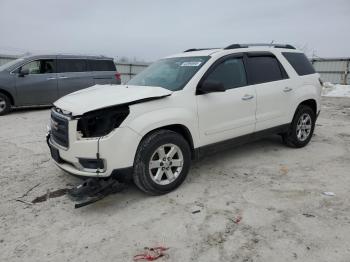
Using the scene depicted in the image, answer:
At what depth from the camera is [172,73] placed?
462 cm

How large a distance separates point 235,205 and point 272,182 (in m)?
0.91

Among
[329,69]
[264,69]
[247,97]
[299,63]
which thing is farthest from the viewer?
[329,69]

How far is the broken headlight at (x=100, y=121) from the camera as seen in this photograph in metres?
3.53

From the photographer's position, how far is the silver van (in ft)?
30.9

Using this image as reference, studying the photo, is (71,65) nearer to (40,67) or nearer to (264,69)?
(40,67)

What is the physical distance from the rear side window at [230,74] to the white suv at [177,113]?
1 cm

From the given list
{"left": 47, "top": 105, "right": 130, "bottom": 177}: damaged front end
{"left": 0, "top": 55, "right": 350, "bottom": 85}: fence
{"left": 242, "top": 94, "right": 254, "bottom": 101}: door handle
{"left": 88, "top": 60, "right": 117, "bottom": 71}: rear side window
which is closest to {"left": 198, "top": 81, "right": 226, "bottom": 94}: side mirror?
{"left": 242, "top": 94, "right": 254, "bottom": 101}: door handle

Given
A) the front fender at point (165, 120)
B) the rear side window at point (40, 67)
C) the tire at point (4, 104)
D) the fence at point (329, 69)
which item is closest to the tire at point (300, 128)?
the front fender at point (165, 120)

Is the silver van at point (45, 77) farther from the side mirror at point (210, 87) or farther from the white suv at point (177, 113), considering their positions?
the side mirror at point (210, 87)

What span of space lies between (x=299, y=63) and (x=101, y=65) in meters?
7.14

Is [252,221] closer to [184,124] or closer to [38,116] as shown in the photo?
[184,124]

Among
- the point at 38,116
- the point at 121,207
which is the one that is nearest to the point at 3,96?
the point at 38,116

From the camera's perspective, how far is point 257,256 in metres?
2.80

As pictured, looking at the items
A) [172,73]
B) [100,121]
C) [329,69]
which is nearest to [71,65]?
[172,73]
